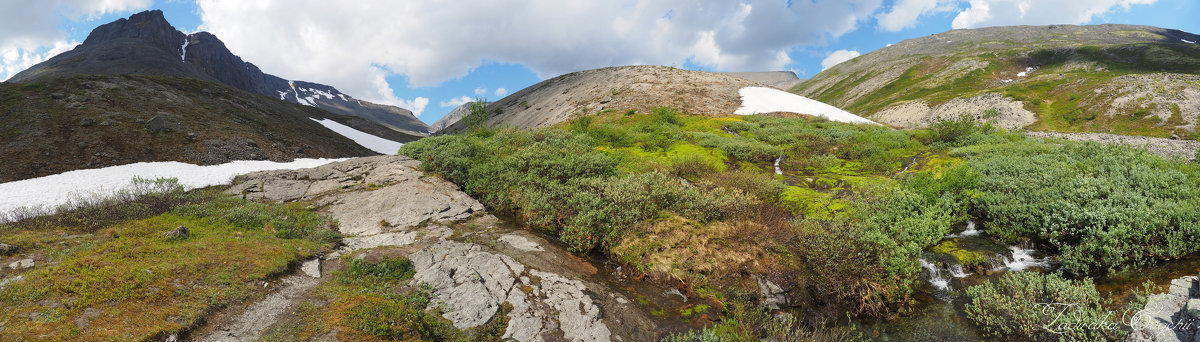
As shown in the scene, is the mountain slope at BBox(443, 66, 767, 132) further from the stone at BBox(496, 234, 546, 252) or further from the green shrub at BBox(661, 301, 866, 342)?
the green shrub at BBox(661, 301, 866, 342)

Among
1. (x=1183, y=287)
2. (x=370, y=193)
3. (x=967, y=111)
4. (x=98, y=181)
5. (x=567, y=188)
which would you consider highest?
(x=967, y=111)

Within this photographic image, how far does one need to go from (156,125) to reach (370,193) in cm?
1948

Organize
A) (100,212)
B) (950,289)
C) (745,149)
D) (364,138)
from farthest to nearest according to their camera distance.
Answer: (364,138), (745,149), (100,212), (950,289)

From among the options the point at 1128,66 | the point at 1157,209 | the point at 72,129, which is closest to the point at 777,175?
the point at 1157,209

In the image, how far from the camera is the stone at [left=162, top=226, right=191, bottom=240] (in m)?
9.78

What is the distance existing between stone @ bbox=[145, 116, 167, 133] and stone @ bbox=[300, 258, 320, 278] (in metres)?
24.0

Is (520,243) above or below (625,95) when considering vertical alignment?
below

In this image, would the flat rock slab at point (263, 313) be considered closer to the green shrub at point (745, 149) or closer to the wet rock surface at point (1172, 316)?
the wet rock surface at point (1172, 316)

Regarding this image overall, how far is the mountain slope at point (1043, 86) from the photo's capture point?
45.2 meters

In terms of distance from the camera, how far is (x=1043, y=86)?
224ft

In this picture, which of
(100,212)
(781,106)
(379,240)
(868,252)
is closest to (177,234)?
(100,212)

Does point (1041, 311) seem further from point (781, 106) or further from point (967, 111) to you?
point (967, 111)

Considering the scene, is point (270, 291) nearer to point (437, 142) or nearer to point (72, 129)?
point (437, 142)

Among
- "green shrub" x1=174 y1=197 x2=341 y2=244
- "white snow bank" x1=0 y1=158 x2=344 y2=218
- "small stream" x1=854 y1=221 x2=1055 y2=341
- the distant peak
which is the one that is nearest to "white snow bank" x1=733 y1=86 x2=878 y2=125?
"small stream" x1=854 y1=221 x2=1055 y2=341
